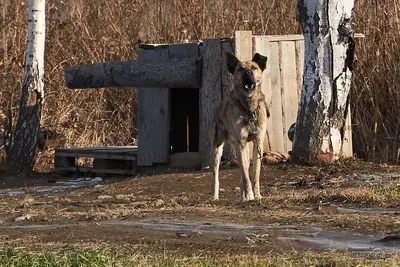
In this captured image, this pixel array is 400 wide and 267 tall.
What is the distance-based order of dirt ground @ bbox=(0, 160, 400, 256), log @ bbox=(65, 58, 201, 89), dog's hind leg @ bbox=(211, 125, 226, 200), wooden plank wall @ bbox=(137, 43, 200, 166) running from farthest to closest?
wooden plank wall @ bbox=(137, 43, 200, 166) → log @ bbox=(65, 58, 201, 89) → dog's hind leg @ bbox=(211, 125, 226, 200) → dirt ground @ bbox=(0, 160, 400, 256)

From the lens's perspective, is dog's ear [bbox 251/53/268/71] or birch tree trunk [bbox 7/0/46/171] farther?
birch tree trunk [bbox 7/0/46/171]

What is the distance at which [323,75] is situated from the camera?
12453 millimetres

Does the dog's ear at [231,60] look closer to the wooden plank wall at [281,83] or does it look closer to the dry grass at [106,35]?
the wooden plank wall at [281,83]

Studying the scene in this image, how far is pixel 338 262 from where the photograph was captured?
19.7 feet

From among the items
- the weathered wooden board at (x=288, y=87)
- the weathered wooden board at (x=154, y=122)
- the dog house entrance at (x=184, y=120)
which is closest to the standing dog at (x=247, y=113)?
the weathered wooden board at (x=288, y=87)

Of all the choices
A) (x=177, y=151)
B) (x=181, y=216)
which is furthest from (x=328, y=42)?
(x=181, y=216)

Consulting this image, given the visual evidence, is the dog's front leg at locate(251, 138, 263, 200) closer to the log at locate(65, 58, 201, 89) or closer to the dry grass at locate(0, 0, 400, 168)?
the log at locate(65, 58, 201, 89)

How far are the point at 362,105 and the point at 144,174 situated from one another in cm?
328

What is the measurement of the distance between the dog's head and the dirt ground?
1145mm

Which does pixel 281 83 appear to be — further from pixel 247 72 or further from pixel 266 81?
pixel 247 72

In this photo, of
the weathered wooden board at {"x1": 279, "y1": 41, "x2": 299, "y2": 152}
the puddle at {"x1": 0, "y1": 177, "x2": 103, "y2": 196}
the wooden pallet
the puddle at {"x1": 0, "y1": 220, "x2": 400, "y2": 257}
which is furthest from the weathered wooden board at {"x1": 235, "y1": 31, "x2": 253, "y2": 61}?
the puddle at {"x1": 0, "y1": 220, "x2": 400, "y2": 257}

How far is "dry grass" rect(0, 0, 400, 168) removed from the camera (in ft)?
52.7

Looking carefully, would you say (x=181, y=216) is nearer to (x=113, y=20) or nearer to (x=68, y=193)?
(x=68, y=193)

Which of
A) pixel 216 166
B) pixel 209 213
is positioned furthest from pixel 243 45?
pixel 209 213
